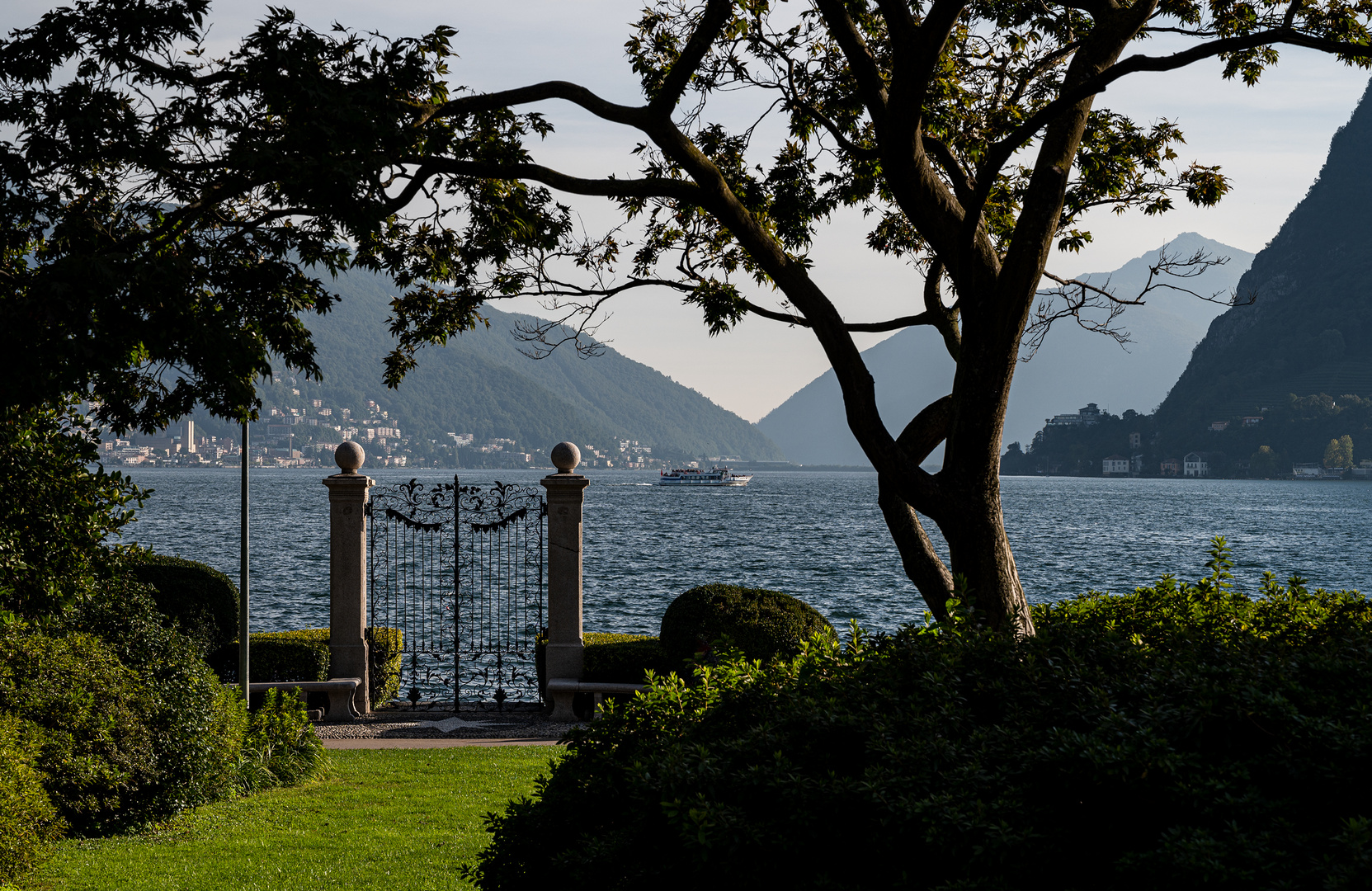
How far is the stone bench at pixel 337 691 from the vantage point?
11.6m

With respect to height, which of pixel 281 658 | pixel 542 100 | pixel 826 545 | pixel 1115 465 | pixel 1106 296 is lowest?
pixel 826 545

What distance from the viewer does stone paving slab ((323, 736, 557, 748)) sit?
1030 centimetres

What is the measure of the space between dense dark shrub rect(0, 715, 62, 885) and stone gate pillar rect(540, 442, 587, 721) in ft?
20.5

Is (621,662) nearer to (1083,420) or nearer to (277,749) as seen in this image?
(277,749)

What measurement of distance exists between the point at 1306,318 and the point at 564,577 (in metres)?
146

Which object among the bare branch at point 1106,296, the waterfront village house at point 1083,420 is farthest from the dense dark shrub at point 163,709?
the waterfront village house at point 1083,420

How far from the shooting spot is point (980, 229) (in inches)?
238

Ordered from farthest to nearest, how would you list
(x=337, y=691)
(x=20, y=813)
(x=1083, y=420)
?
(x=1083, y=420) → (x=337, y=691) → (x=20, y=813)

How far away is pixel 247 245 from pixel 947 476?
4.42m

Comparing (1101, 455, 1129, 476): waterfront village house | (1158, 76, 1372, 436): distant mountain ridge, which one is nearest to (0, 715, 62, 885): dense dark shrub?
(1158, 76, 1372, 436): distant mountain ridge

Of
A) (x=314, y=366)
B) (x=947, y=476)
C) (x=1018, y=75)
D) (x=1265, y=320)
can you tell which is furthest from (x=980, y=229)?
(x=1265, y=320)

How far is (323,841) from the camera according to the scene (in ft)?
22.1

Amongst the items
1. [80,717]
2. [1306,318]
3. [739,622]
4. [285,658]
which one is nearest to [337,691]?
[285,658]

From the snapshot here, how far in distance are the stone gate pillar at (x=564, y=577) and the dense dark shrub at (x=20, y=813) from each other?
6.23 meters
